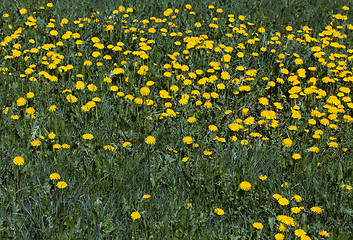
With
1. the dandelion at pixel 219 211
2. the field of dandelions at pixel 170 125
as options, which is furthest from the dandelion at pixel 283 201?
the dandelion at pixel 219 211

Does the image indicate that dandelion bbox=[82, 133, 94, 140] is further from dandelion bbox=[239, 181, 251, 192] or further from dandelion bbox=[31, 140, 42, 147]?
dandelion bbox=[239, 181, 251, 192]

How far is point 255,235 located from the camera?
2539 mm

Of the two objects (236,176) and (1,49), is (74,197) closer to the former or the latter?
(236,176)

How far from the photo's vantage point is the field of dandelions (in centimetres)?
260

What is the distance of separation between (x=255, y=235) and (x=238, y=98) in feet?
5.83

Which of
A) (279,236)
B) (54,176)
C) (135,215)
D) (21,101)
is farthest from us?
(21,101)

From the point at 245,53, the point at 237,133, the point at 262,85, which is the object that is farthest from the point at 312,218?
the point at 245,53

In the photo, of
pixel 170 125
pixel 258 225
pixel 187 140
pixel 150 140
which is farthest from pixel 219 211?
pixel 170 125

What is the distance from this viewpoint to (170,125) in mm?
3500

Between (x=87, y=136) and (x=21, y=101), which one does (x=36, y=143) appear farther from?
(x=21, y=101)

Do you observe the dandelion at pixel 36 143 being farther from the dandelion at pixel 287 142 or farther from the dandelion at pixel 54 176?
the dandelion at pixel 287 142

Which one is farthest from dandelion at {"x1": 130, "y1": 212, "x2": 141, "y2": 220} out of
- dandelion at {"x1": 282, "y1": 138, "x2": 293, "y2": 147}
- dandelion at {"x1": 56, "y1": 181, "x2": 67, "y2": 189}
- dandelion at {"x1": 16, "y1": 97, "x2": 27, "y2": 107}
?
dandelion at {"x1": 16, "y1": 97, "x2": 27, "y2": 107}

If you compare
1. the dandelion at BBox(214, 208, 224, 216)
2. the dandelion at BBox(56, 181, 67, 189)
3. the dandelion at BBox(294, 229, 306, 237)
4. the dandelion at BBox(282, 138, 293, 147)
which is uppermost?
the dandelion at BBox(282, 138, 293, 147)

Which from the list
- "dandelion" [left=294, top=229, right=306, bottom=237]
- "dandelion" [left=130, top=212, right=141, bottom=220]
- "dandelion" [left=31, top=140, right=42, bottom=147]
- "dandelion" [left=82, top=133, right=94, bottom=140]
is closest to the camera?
"dandelion" [left=294, top=229, right=306, bottom=237]
